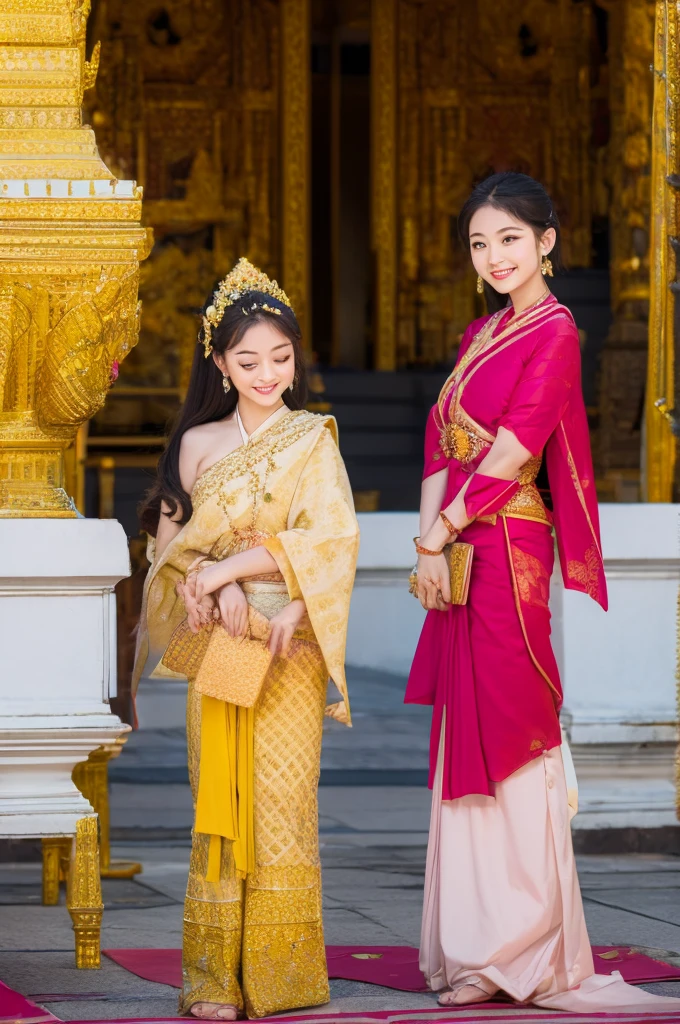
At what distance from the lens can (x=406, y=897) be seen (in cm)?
408

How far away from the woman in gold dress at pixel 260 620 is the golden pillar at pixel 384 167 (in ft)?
26.5

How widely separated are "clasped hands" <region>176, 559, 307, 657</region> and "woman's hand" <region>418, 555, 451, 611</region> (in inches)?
11.0

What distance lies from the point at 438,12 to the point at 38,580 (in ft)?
28.5

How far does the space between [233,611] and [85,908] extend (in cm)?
77

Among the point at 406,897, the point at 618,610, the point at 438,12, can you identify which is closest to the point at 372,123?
the point at 438,12

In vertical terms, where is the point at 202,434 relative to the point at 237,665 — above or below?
above

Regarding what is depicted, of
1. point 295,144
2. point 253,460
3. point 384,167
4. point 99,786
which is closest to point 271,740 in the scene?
point 253,460

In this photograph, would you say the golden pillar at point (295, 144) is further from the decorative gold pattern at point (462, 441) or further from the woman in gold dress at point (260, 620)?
the woman in gold dress at point (260, 620)

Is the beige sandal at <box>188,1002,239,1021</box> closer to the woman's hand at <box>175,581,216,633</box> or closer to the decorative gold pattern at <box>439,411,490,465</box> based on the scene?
the woman's hand at <box>175,581,216,633</box>

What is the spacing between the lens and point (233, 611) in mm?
3018

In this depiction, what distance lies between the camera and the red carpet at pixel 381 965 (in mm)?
3205

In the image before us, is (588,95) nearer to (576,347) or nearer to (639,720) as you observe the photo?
(639,720)

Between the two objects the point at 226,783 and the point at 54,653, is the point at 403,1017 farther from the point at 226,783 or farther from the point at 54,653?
the point at 54,653

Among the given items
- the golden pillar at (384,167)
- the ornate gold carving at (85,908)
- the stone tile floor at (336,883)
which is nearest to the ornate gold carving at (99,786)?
the stone tile floor at (336,883)
